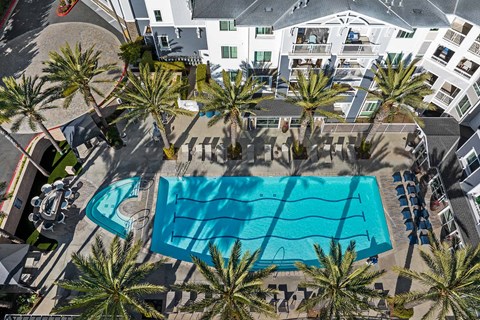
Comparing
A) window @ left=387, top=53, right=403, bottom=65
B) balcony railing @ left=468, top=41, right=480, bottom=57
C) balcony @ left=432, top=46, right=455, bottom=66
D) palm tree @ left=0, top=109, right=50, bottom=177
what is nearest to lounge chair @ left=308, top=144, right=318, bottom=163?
window @ left=387, top=53, right=403, bottom=65

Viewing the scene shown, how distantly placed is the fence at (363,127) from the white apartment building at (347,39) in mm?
1450

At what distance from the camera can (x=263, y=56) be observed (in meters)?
32.8

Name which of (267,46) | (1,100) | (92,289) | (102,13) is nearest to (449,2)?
(267,46)

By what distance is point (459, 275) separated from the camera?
2286cm

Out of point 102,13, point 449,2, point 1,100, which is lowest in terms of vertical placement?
point 1,100

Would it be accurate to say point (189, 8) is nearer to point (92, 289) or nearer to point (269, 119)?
point (269, 119)

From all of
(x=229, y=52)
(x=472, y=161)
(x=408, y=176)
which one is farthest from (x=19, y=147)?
(x=472, y=161)

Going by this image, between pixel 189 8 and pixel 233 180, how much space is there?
704 inches

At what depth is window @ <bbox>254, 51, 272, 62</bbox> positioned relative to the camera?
1277 inches

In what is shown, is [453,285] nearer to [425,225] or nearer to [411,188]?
[425,225]

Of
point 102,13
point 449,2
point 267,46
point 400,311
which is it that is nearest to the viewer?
point 400,311

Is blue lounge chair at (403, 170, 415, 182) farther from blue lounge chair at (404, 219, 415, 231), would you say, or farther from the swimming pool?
blue lounge chair at (404, 219, 415, 231)

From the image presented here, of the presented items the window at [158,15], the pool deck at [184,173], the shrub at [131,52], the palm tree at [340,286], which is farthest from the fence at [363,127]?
the shrub at [131,52]

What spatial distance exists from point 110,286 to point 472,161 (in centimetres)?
2999
